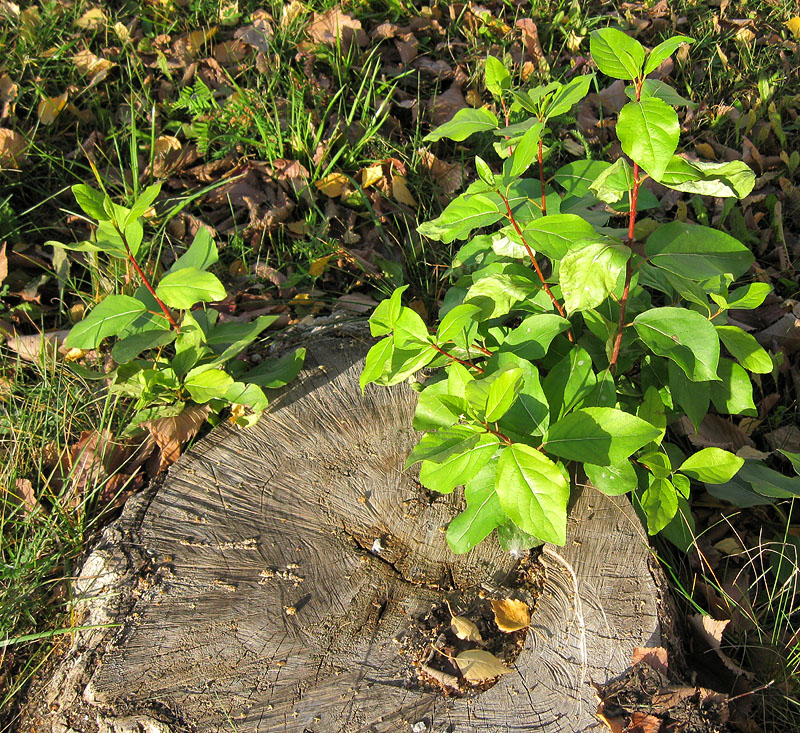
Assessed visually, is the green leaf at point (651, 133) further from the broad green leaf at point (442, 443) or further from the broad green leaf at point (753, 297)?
the broad green leaf at point (442, 443)

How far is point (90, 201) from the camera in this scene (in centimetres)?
180

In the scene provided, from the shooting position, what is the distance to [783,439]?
226cm

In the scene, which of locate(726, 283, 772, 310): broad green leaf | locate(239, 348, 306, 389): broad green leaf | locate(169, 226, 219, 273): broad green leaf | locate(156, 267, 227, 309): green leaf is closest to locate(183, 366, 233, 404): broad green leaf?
locate(239, 348, 306, 389): broad green leaf

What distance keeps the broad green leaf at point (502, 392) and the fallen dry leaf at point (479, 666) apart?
55 centimetres

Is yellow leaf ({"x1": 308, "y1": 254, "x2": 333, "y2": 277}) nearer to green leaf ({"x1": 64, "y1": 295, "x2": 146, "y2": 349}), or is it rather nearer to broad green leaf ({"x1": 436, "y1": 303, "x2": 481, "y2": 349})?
green leaf ({"x1": 64, "y1": 295, "x2": 146, "y2": 349})

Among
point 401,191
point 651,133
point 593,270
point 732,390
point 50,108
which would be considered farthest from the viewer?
point 50,108

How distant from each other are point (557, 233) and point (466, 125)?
0.38 meters

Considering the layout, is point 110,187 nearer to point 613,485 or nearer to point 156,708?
point 156,708

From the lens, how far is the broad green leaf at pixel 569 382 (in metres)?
1.63

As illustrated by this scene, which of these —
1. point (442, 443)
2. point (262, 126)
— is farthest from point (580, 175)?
point (262, 126)

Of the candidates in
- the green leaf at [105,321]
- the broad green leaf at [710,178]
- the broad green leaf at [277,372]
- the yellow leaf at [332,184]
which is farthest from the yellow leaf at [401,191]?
the broad green leaf at [710,178]

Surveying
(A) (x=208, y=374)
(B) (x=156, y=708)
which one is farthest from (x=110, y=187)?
(B) (x=156, y=708)

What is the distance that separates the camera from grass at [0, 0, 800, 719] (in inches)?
98.8

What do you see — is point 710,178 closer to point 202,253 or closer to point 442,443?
point 442,443
